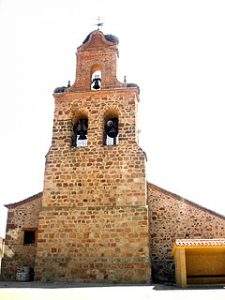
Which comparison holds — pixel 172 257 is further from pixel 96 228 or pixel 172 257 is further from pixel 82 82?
pixel 82 82

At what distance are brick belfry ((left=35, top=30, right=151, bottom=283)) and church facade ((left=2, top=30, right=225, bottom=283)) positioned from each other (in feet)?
0.12

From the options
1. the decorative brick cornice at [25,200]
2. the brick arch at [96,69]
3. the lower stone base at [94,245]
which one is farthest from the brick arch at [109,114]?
the decorative brick cornice at [25,200]

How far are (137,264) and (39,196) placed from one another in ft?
18.3

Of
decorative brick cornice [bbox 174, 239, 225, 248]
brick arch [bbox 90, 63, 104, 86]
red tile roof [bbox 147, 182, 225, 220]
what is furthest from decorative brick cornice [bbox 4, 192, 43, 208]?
decorative brick cornice [bbox 174, 239, 225, 248]

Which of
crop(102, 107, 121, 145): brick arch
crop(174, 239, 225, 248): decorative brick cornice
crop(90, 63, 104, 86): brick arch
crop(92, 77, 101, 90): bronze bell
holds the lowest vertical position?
crop(174, 239, 225, 248): decorative brick cornice

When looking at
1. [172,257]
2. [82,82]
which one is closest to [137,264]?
[172,257]

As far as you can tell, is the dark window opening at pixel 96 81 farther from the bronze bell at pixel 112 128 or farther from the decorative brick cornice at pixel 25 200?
the decorative brick cornice at pixel 25 200

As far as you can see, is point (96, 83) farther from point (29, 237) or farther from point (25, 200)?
point (29, 237)

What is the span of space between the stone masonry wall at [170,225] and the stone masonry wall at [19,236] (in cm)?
507

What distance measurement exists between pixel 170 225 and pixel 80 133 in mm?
5469

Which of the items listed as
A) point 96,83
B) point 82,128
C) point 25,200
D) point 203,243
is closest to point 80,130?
point 82,128

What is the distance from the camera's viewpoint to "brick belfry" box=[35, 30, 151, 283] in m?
14.2

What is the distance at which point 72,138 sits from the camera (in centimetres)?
1639

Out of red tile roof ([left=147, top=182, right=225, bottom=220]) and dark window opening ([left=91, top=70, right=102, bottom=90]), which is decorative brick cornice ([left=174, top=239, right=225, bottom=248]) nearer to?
red tile roof ([left=147, top=182, right=225, bottom=220])
